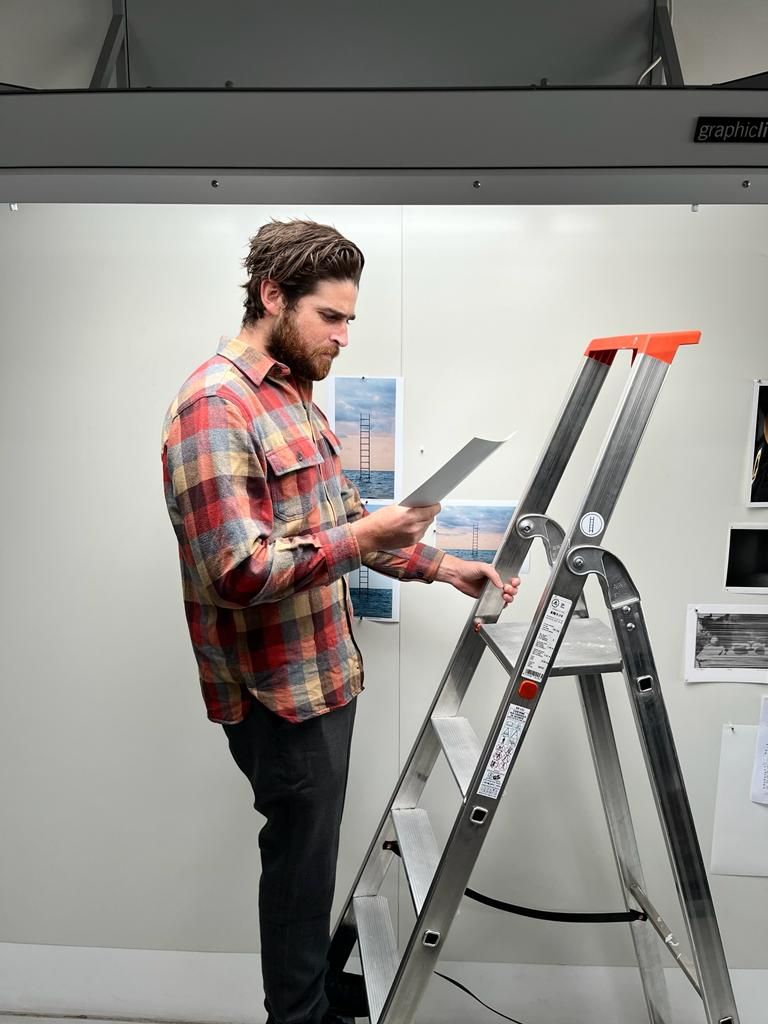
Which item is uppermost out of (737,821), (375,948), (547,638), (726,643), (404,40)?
(404,40)

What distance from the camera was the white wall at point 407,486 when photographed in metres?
1.67

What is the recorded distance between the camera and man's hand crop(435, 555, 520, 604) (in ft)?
4.89

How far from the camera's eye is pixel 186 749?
181 centimetres

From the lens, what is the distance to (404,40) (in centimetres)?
136

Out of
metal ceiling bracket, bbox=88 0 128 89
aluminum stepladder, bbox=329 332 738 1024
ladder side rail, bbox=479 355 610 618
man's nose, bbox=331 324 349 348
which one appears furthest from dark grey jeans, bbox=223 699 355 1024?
metal ceiling bracket, bbox=88 0 128 89

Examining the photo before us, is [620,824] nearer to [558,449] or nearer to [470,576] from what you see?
[470,576]

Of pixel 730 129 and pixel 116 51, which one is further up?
pixel 116 51

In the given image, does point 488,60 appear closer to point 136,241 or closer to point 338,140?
point 338,140

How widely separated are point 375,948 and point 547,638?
28.2 inches

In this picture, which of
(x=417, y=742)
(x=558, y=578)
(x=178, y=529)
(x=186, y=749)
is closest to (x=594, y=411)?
(x=558, y=578)

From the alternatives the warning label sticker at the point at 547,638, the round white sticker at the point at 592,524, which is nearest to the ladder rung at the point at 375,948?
the warning label sticker at the point at 547,638

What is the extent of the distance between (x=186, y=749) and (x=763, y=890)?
1270mm

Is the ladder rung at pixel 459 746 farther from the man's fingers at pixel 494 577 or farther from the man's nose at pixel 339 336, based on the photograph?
the man's nose at pixel 339 336

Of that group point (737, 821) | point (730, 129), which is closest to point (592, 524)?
point (730, 129)
